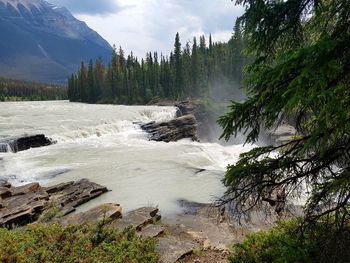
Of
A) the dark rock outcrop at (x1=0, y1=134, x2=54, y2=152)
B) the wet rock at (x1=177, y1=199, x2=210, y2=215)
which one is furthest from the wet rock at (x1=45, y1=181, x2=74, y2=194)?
the dark rock outcrop at (x1=0, y1=134, x2=54, y2=152)

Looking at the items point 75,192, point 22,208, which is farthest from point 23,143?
point 22,208

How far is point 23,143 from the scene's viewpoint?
30016 mm

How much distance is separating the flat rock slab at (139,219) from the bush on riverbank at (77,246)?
1.17m

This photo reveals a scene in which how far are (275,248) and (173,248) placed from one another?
3788 mm

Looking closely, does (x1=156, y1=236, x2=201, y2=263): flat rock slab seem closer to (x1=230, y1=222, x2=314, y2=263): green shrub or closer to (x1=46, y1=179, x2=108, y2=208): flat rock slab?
(x1=230, y1=222, x2=314, y2=263): green shrub

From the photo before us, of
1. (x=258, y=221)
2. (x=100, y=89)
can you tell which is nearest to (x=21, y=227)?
(x=258, y=221)

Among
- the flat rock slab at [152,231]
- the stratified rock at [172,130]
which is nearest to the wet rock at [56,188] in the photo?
the flat rock slab at [152,231]

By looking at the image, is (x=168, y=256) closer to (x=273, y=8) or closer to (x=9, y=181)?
(x=273, y=8)

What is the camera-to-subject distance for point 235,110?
6359mm

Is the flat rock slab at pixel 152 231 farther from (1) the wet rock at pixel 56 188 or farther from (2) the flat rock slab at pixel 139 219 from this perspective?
(1) the wet rock at pixel 56 188

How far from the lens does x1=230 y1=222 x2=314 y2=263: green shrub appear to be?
695 centimetres

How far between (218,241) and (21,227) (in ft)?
25.6

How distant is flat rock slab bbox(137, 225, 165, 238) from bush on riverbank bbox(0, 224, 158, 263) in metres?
0.80

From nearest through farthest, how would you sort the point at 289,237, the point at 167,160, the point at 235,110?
1. the point at 235,110
2. the point at 289,237
3. the point at 167,160
